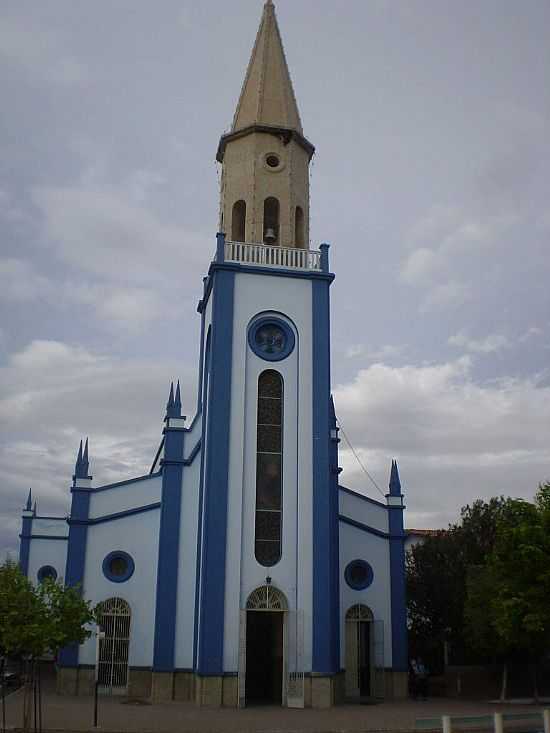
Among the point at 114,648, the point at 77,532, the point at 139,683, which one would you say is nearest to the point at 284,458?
the point at 77,532

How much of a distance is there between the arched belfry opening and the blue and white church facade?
77mm

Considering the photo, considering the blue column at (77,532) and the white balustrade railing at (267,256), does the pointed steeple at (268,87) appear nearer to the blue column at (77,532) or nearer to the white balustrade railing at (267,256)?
the white balustrade railing at (267,256)

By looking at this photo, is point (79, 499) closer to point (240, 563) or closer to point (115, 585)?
point (115, 585)

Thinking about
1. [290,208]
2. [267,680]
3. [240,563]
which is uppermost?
[290,208]

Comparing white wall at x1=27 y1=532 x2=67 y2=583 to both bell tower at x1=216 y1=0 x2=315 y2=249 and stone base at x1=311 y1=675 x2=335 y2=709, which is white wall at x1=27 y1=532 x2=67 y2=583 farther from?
stone base at x1=311 y1=675 x2=335 y2=709

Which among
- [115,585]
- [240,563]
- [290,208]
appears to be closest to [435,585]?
[240,563]

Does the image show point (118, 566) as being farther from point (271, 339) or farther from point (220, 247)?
point (220, 247)

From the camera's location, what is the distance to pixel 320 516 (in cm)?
2286

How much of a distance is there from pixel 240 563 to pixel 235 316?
24.5ft

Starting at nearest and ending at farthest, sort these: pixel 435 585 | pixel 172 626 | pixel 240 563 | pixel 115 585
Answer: pixel 240 563, pixel 172 626, pixel 115 585, pixel 435 585

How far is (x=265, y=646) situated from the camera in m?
24.0

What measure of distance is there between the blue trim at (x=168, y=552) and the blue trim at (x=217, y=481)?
92.1 inches

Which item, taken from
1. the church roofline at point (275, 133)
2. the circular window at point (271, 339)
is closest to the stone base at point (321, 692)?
the circular window at point (271, 339)

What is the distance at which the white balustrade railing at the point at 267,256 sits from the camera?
25.1 m
